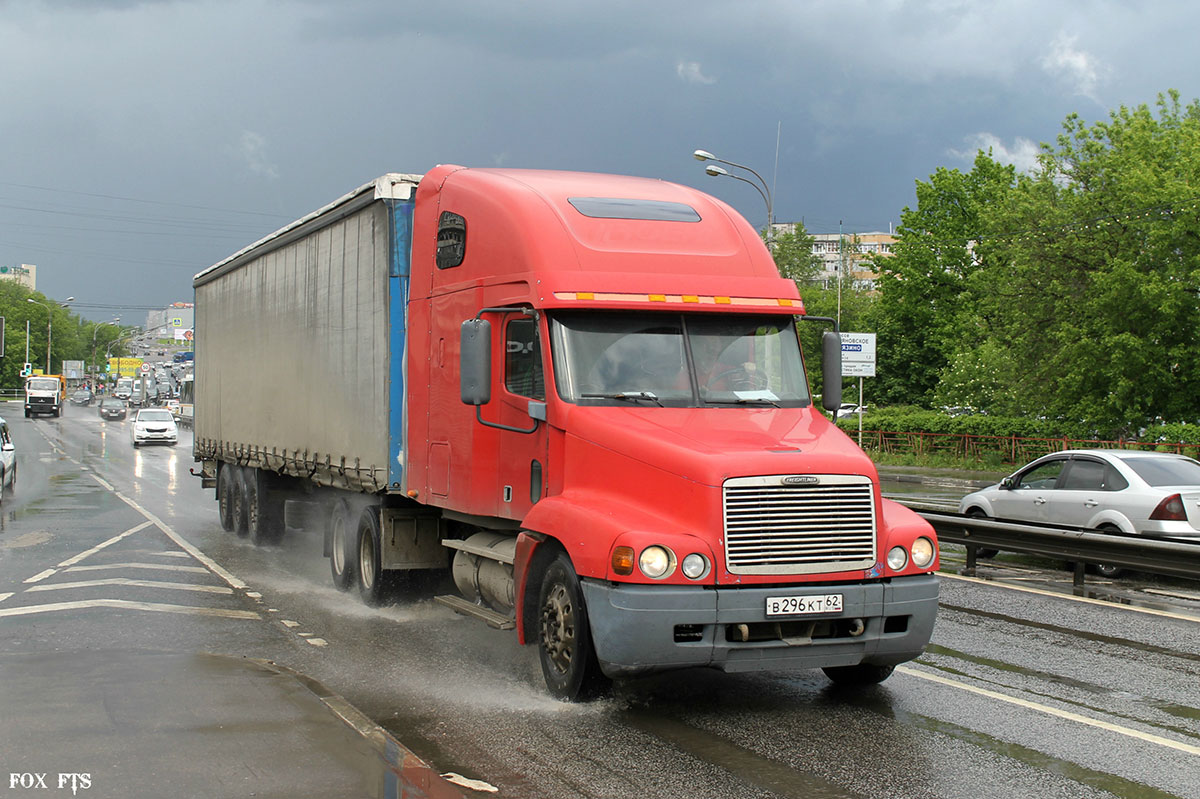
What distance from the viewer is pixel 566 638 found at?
7.38m

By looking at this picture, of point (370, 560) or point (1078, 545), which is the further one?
point (1078, 545)

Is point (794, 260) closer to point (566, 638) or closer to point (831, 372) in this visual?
point (831, 372)

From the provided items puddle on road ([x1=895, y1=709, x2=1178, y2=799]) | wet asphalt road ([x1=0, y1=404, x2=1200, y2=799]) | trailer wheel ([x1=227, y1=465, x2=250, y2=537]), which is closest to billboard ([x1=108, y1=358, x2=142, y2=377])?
trailer wheel ([x1=227, y1=465, x2=250, y2=537])

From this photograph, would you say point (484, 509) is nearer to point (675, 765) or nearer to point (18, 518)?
point (675, 765)

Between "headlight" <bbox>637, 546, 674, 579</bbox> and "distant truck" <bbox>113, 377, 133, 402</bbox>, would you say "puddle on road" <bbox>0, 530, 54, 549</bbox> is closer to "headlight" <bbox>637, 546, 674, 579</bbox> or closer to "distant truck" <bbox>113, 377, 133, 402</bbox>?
"headlight" <bbox>637, 546, 674, 579</bbox>

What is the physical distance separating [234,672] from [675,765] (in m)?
3.27

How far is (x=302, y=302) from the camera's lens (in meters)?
13.9

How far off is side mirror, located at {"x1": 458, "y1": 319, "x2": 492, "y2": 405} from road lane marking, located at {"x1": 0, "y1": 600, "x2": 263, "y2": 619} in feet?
13.1

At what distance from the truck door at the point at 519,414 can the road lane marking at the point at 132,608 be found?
11.6 ft

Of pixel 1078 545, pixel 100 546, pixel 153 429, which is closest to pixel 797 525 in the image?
pixel 1078 545

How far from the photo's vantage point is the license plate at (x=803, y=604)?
6.81 m

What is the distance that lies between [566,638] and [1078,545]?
25.9 ft

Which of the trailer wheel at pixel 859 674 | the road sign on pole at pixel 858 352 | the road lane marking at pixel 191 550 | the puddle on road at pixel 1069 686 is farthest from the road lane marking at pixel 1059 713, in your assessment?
the road sign on pole at pixel 858 352

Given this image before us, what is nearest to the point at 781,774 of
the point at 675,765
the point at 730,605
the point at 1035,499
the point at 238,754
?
the point at 675,765
